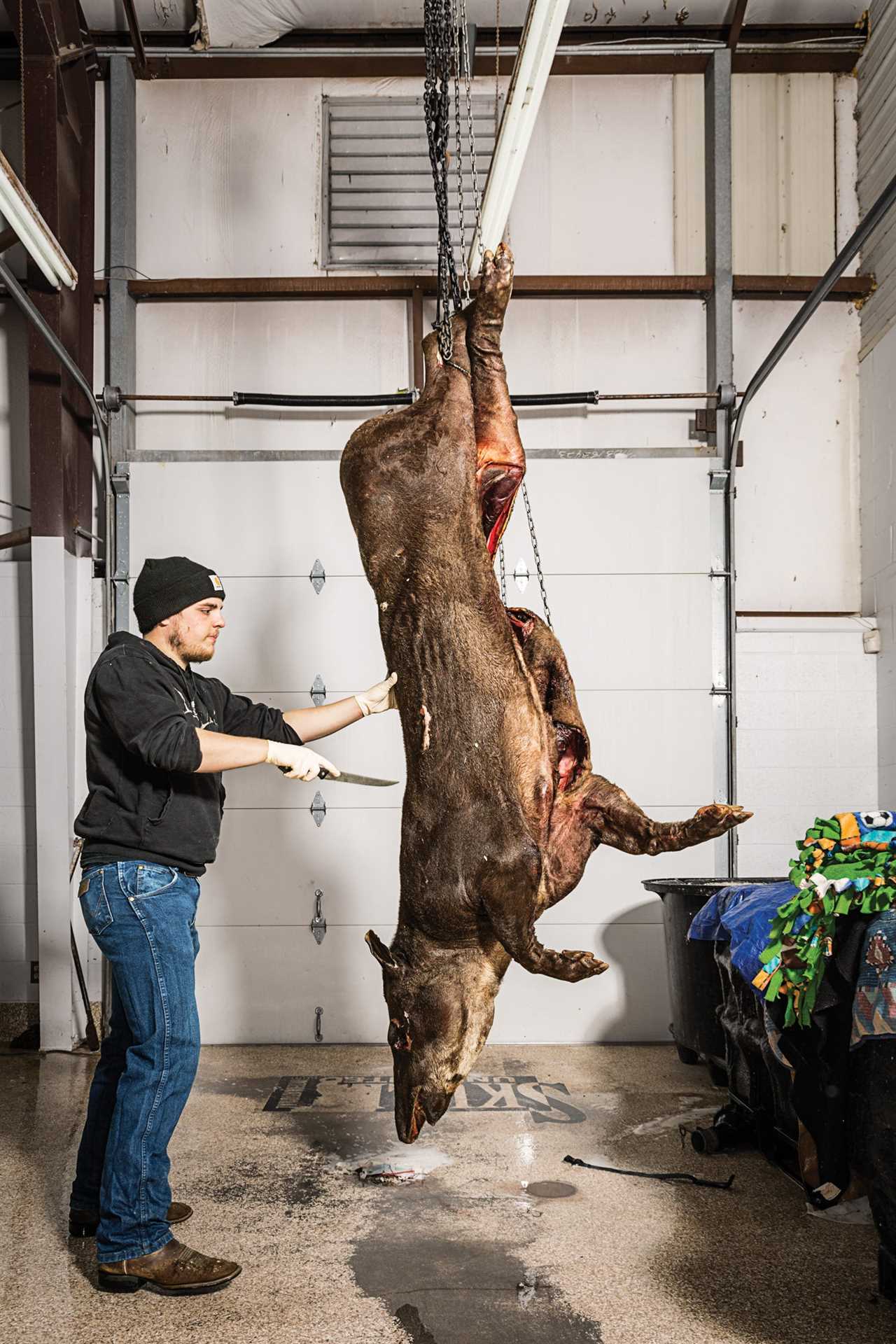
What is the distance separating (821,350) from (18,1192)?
5.55 m

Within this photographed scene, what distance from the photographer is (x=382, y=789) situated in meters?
5.95

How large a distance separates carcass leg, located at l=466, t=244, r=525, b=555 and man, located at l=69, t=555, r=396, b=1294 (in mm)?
852

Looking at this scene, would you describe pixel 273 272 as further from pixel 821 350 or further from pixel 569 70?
pixel 821 350

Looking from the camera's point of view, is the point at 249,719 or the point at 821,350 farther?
the point at 821,350

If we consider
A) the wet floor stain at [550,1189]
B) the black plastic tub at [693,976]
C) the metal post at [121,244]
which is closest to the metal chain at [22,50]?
the metal post at [121,244]

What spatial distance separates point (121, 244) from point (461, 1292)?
547cm

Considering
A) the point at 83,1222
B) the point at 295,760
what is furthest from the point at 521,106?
the point at 83,1222

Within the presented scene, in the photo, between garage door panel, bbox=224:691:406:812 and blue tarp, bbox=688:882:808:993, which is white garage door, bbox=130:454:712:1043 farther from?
blue tarp, bbox=688:882:808:993

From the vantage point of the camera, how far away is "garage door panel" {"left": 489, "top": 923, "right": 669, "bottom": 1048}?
5871mm

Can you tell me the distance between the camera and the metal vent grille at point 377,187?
21.1ft

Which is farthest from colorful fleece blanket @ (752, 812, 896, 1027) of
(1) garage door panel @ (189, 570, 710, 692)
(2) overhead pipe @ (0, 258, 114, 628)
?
(2) overhead pipe @ (0, 258, 114, 628)

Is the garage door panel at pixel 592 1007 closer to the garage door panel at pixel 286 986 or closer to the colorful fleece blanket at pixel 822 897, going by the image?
the garage door panel at pixel 286 986

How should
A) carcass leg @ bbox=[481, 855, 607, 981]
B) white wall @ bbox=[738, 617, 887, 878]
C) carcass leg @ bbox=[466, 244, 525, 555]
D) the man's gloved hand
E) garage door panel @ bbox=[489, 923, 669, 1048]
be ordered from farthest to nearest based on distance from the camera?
white wall @ bbox=[738, 617, 887, 878] → garage door panel @ bbox=[489, 923, 669, 1048] → the man's gloved hand → carcass leg @ bbox=[466, 244, 525, 555] → carcass leg @ bbox=[481, 855, 607, 981]

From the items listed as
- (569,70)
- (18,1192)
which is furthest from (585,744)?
(569,70)
